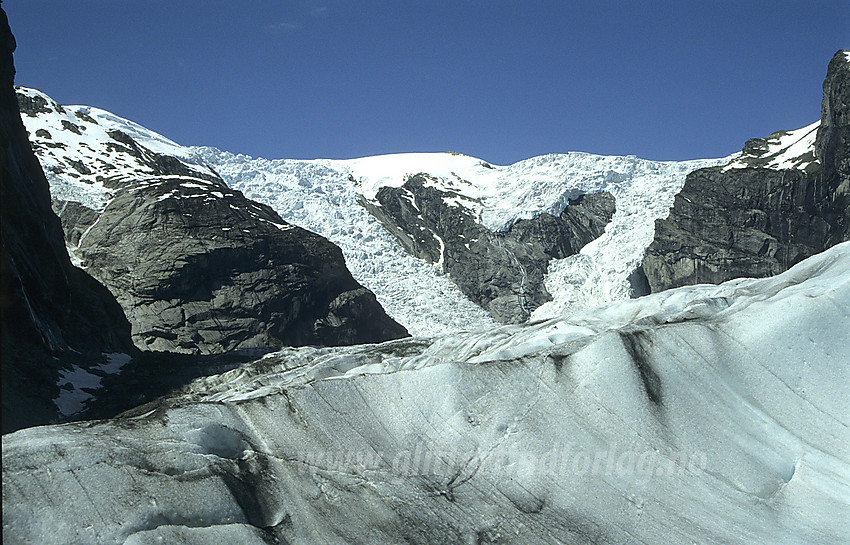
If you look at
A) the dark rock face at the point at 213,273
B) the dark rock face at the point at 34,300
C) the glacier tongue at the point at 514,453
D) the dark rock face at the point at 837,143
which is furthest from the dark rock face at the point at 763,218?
the glacier tongue at the point at 514,453

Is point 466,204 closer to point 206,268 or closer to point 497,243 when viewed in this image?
point 497,243

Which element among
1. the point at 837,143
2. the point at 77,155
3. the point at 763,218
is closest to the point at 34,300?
the point at 77,155

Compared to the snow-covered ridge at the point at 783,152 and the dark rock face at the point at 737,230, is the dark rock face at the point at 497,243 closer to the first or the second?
the dark rock face at the point at 737,230

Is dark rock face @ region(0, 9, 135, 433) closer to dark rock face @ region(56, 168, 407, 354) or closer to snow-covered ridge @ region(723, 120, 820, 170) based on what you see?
dark rock face @ region(56, 168, 407, 354)

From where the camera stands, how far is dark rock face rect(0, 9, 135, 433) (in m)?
23.3

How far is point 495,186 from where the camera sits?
100m

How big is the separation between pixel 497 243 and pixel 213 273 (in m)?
37.6

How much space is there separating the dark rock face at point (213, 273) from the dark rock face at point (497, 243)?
59.8ft

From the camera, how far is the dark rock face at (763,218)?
70.6m

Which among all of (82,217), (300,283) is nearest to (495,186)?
(300,283)

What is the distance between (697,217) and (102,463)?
75367 mm

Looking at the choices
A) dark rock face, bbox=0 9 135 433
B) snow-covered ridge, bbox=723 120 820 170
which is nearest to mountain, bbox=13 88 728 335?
snow-covered ridge, bbox=723 120 820 170

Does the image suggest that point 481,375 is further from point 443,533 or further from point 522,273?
point 522,273

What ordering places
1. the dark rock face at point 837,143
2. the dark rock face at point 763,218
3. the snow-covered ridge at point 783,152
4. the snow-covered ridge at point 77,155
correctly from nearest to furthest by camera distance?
the snow-covered ridge at point 77,155 → the dark rock face at point 837,143 → the dark rock face at point 763,218 → the snow-covered ridge at point 783,152
